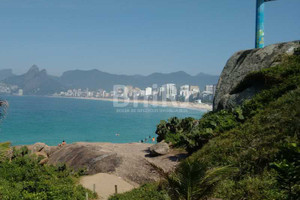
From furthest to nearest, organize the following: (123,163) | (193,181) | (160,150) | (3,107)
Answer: (160,150) < (123,163) < (3,107) < (193,181)

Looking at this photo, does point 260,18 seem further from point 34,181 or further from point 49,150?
point 49,150

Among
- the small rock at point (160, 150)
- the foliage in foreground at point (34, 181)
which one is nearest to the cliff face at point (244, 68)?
the small rock at point (160, 150)

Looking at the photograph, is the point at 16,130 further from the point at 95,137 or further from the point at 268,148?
the point at 268,148

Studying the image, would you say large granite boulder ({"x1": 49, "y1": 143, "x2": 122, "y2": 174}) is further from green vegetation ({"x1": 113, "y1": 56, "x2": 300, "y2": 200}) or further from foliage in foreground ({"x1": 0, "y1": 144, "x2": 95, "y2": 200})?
green vegetation ({"x1": 113, "y1": 56, "x2": 300, "y2": 200})

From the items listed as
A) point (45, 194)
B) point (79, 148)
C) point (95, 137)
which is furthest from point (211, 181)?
point (95, 137)

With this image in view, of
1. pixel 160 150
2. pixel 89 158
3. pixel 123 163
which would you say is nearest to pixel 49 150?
pixel 89 158

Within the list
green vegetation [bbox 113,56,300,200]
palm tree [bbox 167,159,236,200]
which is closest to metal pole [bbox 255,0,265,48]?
green vegetation [bbox 113,56,300,200]

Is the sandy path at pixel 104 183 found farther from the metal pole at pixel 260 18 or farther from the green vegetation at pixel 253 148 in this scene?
the metal pole at pixel 260 18
